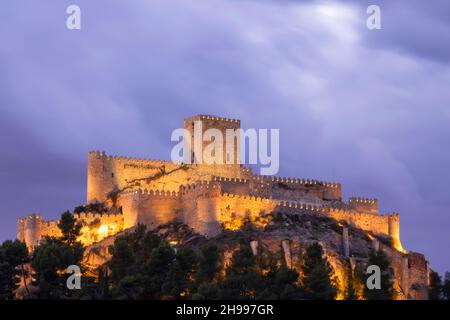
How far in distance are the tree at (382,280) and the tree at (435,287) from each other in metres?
5.62

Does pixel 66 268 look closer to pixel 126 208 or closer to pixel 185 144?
pixel 126 208

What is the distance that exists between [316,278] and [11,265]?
29.5m

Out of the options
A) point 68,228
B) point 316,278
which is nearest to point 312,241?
point 316,278

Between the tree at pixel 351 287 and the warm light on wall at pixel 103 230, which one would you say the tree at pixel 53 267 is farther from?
the tree at pixel 351 287

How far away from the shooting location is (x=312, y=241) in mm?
168000

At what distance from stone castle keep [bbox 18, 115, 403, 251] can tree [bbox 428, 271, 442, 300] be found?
5.11 metres

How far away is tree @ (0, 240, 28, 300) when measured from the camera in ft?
542

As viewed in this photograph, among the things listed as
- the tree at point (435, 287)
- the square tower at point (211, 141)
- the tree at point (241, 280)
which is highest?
the square tower at point (211, 141)

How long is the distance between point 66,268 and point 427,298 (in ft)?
115

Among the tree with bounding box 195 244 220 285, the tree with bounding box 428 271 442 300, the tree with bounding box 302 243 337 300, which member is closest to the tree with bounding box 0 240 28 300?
the tree with bounding box 195 244 220 285

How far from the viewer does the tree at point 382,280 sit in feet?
526

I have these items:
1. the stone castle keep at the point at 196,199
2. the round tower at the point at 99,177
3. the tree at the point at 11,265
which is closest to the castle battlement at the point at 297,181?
the stone castle keep at the point at 196,199
